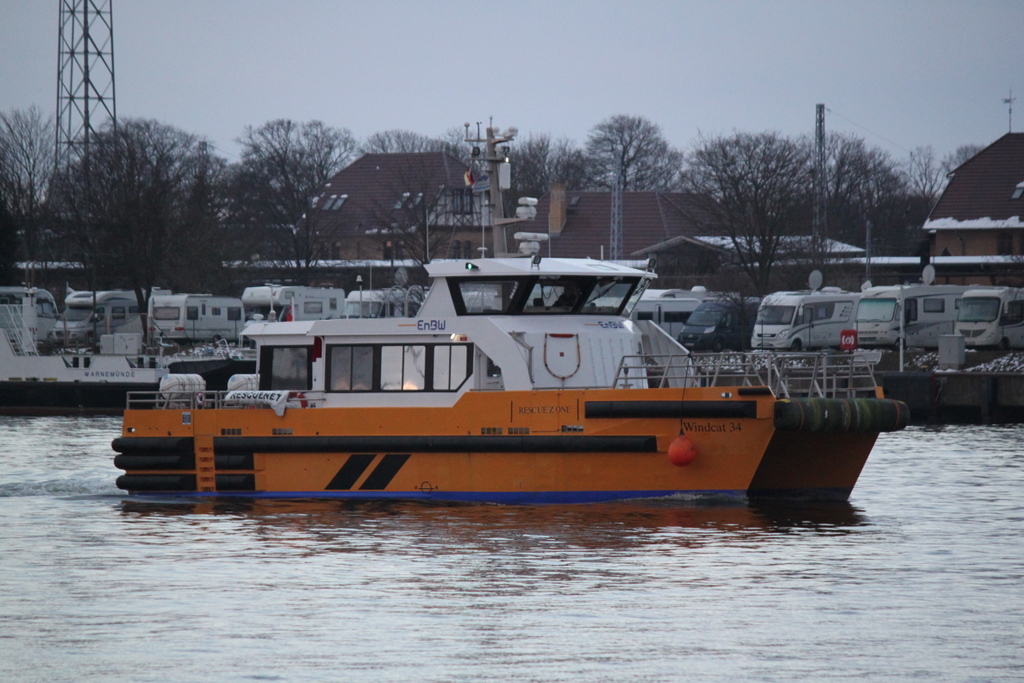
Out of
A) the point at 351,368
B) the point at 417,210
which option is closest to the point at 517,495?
the point at 351,368

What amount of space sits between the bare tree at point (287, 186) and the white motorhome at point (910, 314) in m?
28.7

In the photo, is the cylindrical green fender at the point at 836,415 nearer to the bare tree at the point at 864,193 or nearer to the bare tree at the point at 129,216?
the bare tree at the point at 129,216

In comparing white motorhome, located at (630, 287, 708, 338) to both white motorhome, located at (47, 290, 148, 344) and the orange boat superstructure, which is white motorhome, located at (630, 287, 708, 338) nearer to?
white motorhome, located at (47, 290, 148, 344)

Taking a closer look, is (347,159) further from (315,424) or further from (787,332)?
(315,424)

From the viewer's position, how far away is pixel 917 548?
13.4 metres

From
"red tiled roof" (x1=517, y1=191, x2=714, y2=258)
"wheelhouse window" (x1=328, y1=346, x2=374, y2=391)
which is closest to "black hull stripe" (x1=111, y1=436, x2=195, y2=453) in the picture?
"wheelhouse window" (x1=328, y1=346, x2=374, y2=391)

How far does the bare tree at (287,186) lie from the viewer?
62.9 metres

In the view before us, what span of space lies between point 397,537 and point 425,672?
5.09 metres

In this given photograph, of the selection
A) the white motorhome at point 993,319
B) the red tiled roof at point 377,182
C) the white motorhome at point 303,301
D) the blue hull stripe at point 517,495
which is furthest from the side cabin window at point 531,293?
the red tiled roof at point 377,182

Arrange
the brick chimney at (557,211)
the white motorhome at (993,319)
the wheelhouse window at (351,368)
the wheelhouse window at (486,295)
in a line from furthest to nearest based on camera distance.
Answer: the white motorhome at (993,319) → the brick chimney at (557,211) → the wheelhouse window at (351,368) → the wheelhouse window at (486,295)

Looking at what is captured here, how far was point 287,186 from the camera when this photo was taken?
2763 inches

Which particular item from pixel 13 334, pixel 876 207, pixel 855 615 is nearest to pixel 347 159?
pixel 876 207

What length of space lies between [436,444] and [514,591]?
4.41 meters

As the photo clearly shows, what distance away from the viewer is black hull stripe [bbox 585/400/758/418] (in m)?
14.3
